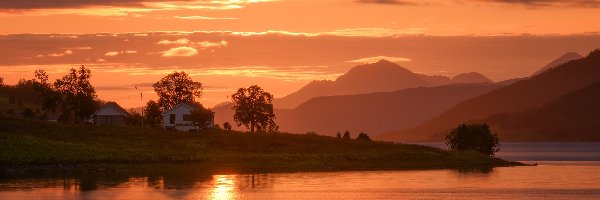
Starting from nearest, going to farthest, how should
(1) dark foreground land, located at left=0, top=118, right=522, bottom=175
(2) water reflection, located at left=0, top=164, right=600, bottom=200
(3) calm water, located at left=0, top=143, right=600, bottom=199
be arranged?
(3) calm water, located at left=0, top=143, right=600, bottom=199 < (2) water reflection, located at left=0, top=164, right=600, bottom=200 < (1) dark foreground land, located at left=0, top=118, right=522, bottom=175

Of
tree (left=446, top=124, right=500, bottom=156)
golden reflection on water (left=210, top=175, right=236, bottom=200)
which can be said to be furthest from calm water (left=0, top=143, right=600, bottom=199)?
tree (left=446, top=124, right=500, bottom=156)

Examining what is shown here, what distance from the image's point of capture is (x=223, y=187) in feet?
392

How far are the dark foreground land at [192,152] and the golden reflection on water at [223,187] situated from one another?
14992mm

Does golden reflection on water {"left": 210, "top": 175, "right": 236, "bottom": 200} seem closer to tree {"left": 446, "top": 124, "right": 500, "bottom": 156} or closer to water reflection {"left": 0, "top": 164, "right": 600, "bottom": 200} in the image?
water reflection {"left": 0, "top": 164, "right": 600, "bottom": 200}

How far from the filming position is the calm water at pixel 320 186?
356 ft

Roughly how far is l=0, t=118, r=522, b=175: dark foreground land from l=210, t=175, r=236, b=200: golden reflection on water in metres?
15.0

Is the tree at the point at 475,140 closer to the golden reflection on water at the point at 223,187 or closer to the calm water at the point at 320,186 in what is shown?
the calm water at the point at 320,186

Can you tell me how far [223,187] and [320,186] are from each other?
34.1 feet

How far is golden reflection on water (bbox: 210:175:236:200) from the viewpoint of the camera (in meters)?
107

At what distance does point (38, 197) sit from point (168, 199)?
484 inches

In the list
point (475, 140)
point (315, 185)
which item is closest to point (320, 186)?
point (315, 185)

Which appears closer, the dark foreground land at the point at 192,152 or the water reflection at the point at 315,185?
the water reflection at the point at 315,185

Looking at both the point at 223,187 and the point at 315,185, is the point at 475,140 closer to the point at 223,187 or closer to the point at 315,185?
the point at 315,185

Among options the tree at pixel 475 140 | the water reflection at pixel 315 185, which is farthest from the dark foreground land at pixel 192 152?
the water reflection at pixel 315 185
